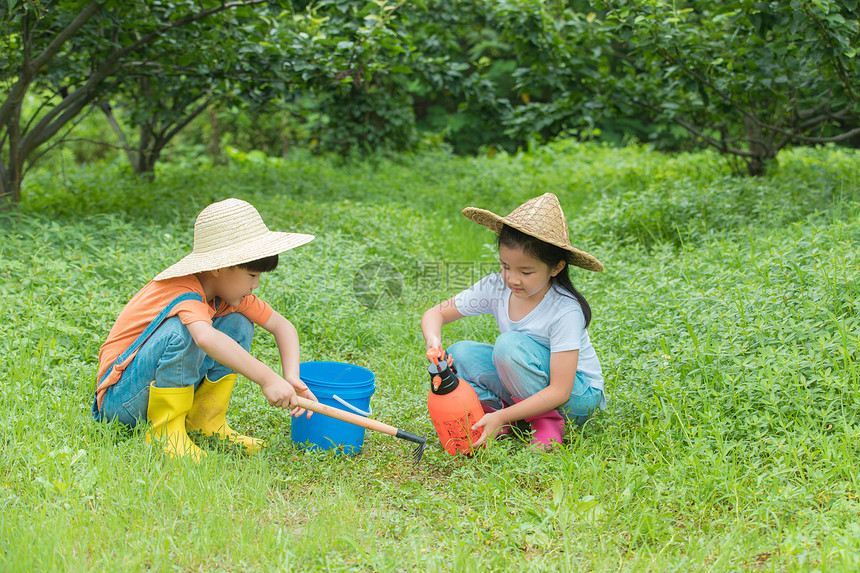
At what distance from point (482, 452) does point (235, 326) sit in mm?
1002

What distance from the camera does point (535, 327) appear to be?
8.26ft

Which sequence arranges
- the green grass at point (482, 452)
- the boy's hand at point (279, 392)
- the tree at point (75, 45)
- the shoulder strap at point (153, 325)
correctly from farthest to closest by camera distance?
the tree at point (75, 45) → the shoulder strap at point (153, 325) → the boy's hand at point (279, 392) → the green grass at point (482, 452)

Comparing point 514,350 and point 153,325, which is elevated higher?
point 153,325

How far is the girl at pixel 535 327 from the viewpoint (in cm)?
239

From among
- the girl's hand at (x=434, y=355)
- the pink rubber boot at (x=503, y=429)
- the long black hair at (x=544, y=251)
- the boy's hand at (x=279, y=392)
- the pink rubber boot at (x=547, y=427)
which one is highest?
the long black hair at (x=544, y=251)

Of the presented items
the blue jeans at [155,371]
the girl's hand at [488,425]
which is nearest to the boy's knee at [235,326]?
the blue jeans at [155,371]

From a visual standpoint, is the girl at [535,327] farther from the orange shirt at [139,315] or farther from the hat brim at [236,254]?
the orange shirt at [139,315]

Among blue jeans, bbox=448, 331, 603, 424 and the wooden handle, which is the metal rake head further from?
blue jeans, bbox=448, 331, 603, 424

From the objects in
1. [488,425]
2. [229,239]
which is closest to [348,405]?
[488,425]

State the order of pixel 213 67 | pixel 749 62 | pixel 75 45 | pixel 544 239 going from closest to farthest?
pixel 544 239
pixel 749 62
pixel 75 45
pixel 213 67

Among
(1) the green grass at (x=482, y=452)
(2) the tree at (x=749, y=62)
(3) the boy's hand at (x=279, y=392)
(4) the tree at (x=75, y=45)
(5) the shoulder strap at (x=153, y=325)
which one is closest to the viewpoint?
(1) the green grass at (x=482, y=452)

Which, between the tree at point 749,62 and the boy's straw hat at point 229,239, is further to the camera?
the tree at point 749,62

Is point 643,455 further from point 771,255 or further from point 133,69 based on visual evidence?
point 133,69

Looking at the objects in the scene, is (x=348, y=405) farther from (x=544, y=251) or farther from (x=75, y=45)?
(x=75, y=45)
